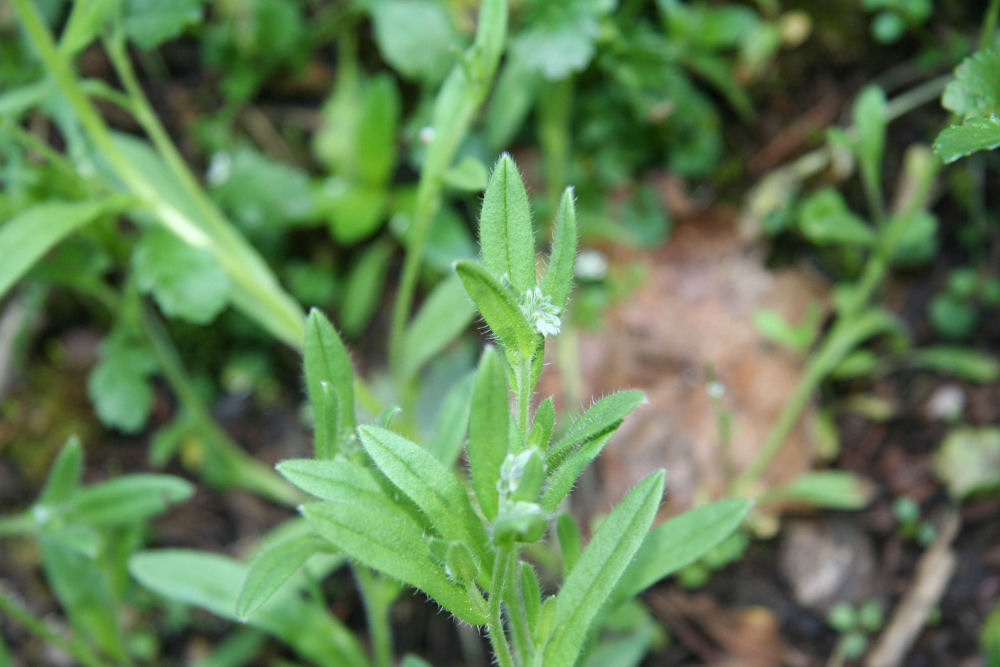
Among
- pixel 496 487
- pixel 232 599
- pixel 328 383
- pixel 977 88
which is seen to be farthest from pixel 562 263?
pixel 232 599

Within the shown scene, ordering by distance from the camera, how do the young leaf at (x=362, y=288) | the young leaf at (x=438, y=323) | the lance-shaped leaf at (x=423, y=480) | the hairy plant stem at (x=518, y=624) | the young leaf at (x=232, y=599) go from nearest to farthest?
the lance-shaped leaf at (x=423, y=480) → the hairy plant stem at (x=518, y=624) → the young leaf at (x=232, y=599) → the young leaf at (x=438, y=323) → the young leaf at (x=362, y=288)

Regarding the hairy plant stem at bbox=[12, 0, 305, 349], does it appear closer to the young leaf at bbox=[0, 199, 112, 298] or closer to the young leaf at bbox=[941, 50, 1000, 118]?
the young leaf at bbox=[0, 199, 112, 298]

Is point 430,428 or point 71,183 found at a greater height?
point 71,183

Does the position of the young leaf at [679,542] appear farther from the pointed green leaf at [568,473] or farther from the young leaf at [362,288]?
the young leaf at [362,288]

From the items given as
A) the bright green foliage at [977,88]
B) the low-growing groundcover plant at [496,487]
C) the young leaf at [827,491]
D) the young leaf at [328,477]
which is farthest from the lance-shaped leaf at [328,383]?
the young leaf at [827,491]

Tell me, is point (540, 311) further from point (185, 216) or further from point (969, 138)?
point (185, 216)

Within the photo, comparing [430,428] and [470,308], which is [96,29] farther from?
[430,428]

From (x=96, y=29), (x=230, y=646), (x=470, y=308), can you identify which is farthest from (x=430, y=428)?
(x=96, y=29)
